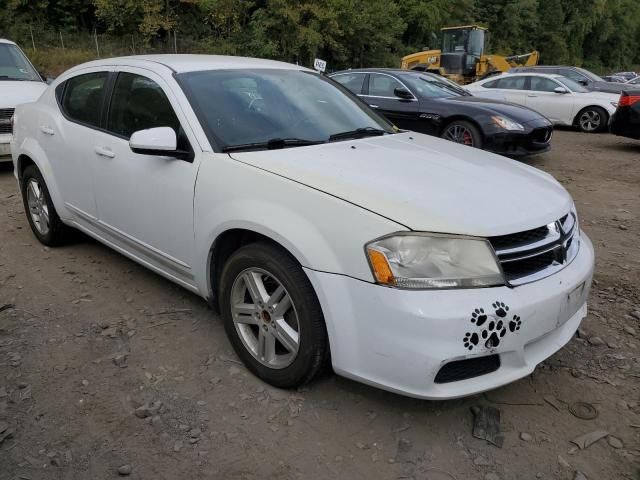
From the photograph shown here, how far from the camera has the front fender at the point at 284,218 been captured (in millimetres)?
2295

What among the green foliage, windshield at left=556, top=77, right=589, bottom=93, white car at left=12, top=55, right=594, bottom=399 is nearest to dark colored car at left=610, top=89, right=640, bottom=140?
windshield at left=556, top=77, right=589, bottom=93

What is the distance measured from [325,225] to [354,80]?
26.7 ft

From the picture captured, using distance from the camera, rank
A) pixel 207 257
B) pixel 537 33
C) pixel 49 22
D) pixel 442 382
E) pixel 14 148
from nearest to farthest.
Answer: pixel 442 382
pixel 207 257
pixel 14 148
pixel 49 22
pixel 537 33

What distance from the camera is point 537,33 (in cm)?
6216

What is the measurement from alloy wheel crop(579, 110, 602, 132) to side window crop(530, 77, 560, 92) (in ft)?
3.14

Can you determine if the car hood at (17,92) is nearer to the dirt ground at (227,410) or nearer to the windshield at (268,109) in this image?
the dirt ground at (227,410)

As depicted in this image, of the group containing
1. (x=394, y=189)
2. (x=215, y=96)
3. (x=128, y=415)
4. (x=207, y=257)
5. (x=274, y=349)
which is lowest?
(x=128, y=415)

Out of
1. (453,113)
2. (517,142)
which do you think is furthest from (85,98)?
(517,142)

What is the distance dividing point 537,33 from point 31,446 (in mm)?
69322

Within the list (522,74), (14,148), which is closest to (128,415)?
(14,148)

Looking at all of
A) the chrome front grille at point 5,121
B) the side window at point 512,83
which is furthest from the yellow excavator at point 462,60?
the chrome front grille at point 5,121

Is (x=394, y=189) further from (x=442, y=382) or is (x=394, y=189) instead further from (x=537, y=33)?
(x=537, y=33)

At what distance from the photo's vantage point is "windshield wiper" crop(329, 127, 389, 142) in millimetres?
3316

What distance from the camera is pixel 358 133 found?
3.49 metres
